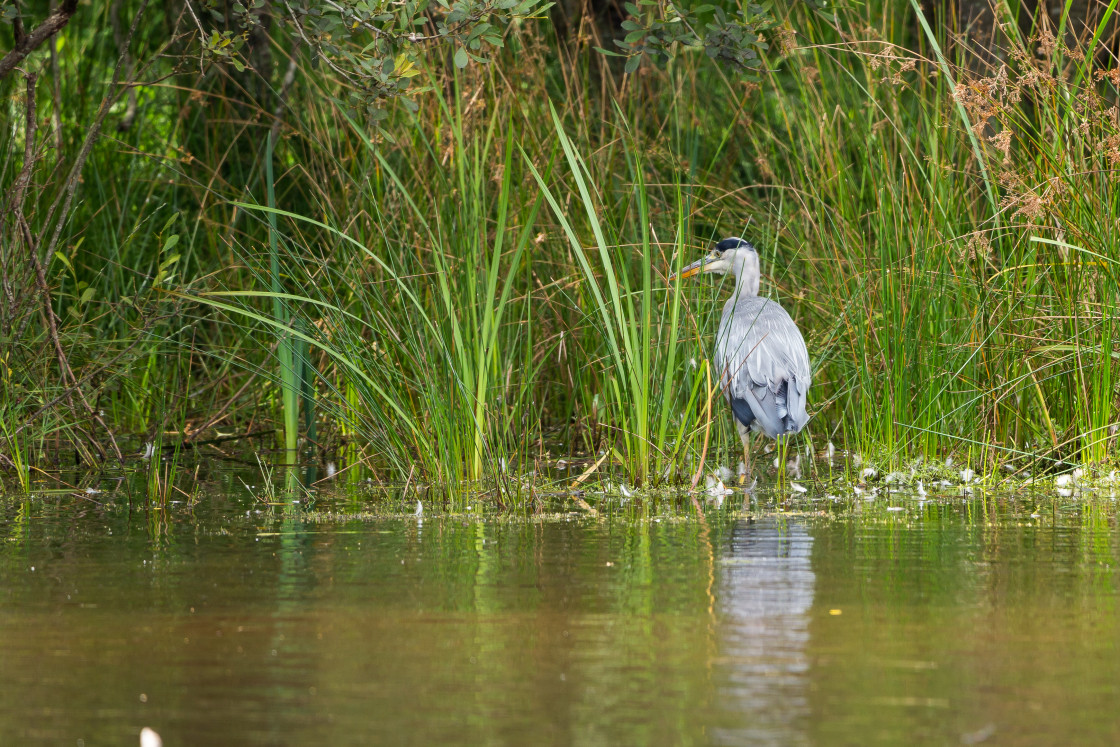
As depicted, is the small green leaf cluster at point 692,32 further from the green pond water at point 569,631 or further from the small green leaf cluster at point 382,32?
the green pond water at point 569,631

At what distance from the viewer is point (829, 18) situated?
7156mm

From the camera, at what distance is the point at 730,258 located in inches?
298

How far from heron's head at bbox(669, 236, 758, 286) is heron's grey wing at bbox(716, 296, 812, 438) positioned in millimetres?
572

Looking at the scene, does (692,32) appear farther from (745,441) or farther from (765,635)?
(765,635)

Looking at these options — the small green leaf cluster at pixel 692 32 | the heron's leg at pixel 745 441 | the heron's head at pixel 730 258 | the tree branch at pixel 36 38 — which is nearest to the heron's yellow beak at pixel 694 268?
the heron's head at pixel 730 258

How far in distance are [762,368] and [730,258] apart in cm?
119

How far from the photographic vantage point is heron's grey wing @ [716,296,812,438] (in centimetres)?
641

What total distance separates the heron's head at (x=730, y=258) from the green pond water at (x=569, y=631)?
2513 millimetres

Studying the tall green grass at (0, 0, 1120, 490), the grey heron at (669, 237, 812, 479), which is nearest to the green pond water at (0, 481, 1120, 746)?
the tall green grass at (0, 0, 1120, 490)

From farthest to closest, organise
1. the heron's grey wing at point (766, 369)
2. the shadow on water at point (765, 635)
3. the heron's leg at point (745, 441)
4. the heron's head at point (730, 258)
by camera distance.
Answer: the heron's head at point (730, 258) < the heron's leg at point (745, 441) < the heron's grey wing at point (766, 369) < the shadow on water at point (765, 635)

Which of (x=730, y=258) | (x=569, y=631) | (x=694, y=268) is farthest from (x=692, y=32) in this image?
(x=569, y=631)

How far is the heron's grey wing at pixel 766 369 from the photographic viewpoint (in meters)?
6.41

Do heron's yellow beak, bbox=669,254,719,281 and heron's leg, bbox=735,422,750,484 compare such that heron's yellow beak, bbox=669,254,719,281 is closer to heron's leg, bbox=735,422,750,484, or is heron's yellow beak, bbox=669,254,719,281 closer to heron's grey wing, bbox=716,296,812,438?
heron's grey wing, bbox=716,296,812,438

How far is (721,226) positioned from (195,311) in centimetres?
286
